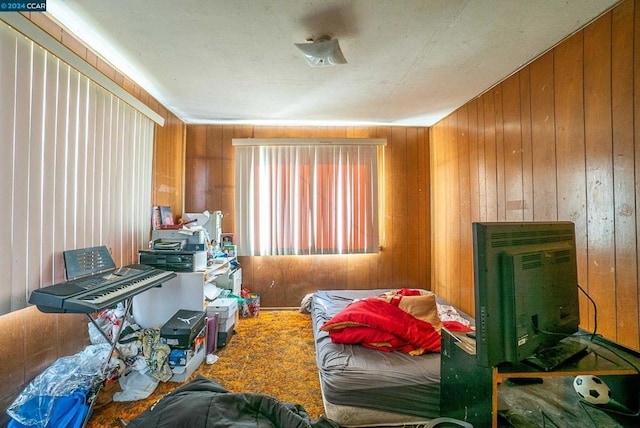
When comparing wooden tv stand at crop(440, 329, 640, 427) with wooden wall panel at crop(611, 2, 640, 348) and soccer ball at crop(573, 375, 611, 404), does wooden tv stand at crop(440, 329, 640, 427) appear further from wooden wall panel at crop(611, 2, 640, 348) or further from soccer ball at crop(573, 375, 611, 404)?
wooden wall panel at crop(611, 2, 640, 348)

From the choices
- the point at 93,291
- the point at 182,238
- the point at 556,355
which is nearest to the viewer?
the point at 556,355

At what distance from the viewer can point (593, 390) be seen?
0.99 metres

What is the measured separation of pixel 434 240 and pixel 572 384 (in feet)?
8.58

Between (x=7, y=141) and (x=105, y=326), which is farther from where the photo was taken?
(x=105, y=326)

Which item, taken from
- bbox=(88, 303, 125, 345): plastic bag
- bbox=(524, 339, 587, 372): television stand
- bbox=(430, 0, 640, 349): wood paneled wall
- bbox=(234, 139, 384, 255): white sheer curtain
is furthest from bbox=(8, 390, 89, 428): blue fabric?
bbox=(430, 0, 640, 349): wood paneled wall

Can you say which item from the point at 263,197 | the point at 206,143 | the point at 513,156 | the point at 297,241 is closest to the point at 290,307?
the point at 297,241

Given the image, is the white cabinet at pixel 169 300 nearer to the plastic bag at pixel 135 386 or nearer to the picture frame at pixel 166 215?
the plastic bag at pixel 135 386

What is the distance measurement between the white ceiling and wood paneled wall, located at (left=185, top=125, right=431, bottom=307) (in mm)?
705

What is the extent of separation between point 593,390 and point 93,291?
2.38 metres

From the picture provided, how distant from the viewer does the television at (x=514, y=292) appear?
77 centimetres

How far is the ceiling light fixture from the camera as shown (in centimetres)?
177

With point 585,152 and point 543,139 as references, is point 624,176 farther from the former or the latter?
point 543,139

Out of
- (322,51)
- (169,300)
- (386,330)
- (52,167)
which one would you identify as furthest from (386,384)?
(52,167)

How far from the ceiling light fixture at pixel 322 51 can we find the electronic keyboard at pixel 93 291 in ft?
6.32
